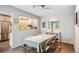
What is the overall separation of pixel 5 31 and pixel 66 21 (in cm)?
125

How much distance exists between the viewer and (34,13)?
1.57 m

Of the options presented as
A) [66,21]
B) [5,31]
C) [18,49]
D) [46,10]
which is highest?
[46,10]

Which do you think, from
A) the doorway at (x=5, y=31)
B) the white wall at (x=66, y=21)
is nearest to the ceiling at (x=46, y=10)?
the white wall at (x=66, y=21)

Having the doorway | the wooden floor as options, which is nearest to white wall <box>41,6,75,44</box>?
the wooden floor

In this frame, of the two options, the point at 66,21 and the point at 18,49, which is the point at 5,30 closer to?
the point at 18,49

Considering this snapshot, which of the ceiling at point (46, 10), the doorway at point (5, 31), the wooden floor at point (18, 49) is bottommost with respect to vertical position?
the wooden floor at point (18, 49)

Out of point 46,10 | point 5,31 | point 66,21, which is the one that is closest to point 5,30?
point 5,31

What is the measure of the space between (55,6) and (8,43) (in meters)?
1.12

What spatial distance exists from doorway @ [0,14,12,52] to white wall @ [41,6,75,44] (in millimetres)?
672

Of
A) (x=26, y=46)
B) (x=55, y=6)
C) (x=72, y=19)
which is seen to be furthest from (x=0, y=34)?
(x=72, y=19)

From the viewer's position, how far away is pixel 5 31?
1.67 metres

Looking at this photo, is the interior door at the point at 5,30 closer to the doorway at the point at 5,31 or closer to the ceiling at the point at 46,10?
the doorway at the point at 5,31

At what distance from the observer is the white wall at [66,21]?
5.00 ft

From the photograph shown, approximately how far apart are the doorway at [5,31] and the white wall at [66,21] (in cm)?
67
